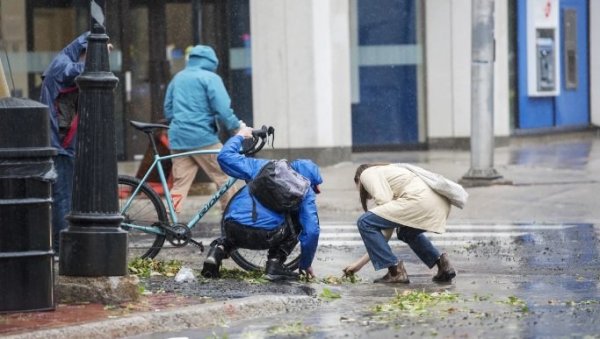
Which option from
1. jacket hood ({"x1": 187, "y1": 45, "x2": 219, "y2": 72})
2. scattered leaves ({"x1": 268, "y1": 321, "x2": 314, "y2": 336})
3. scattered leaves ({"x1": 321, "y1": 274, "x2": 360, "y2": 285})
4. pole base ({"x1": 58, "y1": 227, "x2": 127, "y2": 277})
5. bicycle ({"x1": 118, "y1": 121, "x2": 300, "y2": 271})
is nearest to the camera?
scattered leaves ({"x1": 268, "y1": 321, "x2": 314, "y2": 336})

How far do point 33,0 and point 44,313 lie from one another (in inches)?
548

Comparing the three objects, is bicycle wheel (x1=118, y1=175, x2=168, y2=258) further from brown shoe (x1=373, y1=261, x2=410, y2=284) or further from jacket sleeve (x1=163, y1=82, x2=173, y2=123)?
jacket sleeve (x1=163, y1=82, x2=173, y2=123)

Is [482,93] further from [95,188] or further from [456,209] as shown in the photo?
[95,188]

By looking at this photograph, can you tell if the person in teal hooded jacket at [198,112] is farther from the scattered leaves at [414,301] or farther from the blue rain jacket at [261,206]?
the scattered leaves at [414,301]

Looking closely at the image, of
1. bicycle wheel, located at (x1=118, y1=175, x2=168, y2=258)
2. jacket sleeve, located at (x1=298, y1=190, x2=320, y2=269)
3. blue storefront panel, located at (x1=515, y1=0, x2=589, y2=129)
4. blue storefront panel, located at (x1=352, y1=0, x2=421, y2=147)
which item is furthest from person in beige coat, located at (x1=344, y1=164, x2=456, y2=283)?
blue storefront panel, located at (x1=515, y1=0, x2=589, y2=129)

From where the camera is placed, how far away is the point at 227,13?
21.3m

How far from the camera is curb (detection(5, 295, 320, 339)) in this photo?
732 cm

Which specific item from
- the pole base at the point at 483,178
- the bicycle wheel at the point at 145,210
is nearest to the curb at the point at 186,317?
the bicycle wheel at the point at 145,210

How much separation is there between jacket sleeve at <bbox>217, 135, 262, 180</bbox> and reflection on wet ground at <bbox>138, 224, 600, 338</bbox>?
924mm

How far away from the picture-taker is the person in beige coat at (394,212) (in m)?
10.0

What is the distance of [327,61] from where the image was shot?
20172 mm

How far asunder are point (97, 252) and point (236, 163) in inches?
72.5

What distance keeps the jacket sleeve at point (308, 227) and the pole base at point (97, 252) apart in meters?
1.70

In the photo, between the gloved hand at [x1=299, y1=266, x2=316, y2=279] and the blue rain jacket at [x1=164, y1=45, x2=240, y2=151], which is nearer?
the gloved hand at [x1=299, y1=266, x2=316, y2=279]
